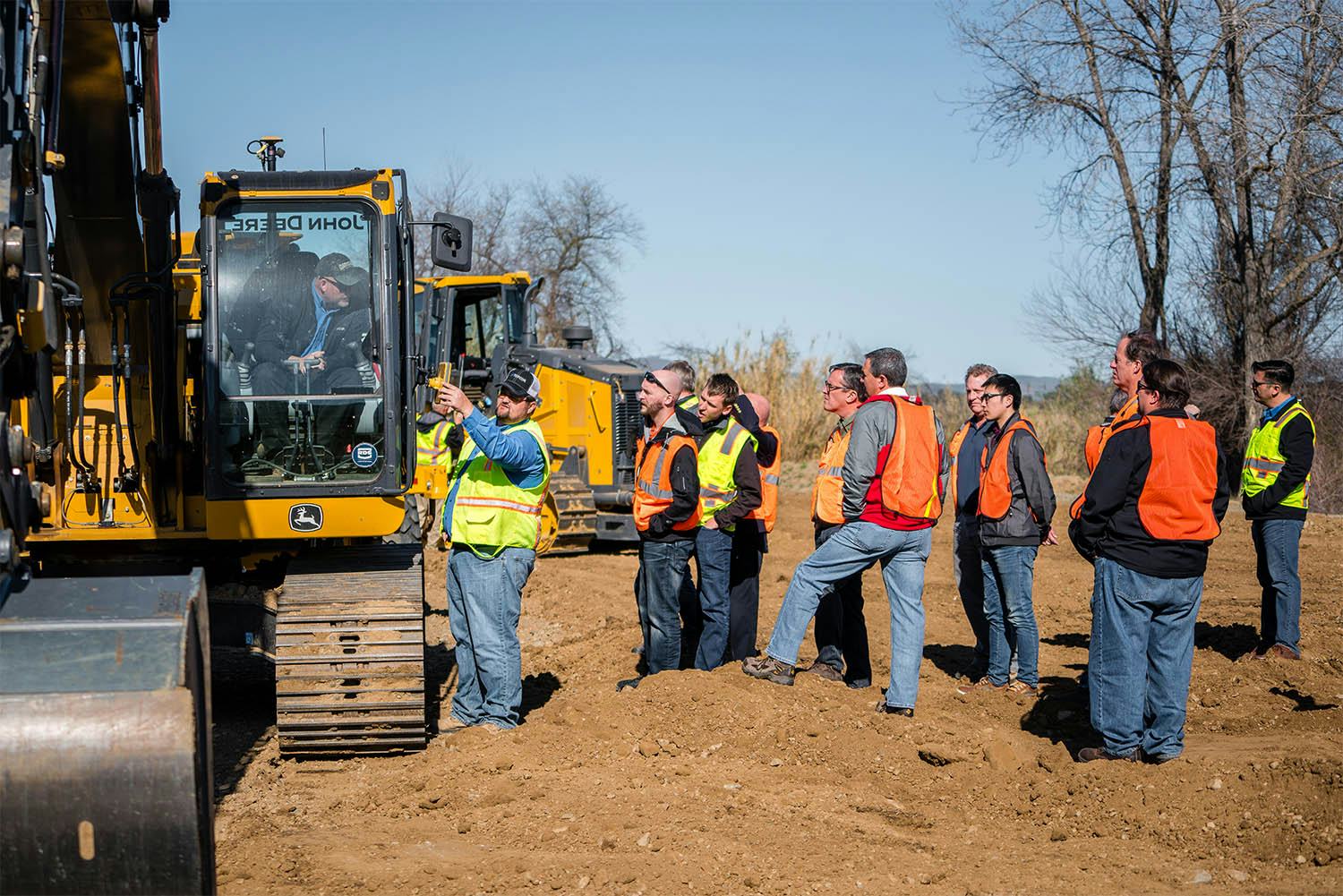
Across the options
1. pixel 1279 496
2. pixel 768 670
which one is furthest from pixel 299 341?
pixel 1279 496

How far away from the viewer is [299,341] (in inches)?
270

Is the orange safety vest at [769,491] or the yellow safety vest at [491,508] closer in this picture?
the yellow safety vest at [491,508]

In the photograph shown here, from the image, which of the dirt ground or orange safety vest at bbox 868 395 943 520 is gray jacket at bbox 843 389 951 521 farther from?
the dirt ground

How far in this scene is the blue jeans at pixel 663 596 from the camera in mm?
7977

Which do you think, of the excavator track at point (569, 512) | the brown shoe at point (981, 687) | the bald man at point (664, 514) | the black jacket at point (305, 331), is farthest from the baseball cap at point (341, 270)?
the excavator track at point (569, 512)

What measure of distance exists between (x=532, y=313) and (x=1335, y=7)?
10946 millimetres

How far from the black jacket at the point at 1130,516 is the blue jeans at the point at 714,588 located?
2.39m

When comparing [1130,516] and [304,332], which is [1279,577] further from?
[304,332]

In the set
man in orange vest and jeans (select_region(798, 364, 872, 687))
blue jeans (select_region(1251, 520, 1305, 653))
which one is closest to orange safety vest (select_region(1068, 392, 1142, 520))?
man in orange vest and jeans (select_region(798, 364, 872, 687))

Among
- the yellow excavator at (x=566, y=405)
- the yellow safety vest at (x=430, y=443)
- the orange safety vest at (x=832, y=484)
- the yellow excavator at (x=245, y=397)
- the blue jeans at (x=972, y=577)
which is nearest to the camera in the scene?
the yellow excavator at (x=245, y=397)

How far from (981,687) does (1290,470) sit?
250 cm

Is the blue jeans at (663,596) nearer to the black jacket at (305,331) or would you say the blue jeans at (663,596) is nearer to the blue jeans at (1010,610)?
the blue jeans at (1010,610)

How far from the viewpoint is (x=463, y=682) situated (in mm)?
7469

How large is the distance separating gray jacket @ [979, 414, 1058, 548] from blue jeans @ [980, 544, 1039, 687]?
67mm
